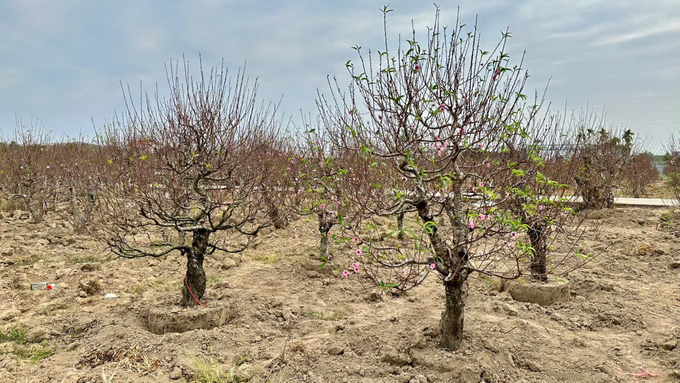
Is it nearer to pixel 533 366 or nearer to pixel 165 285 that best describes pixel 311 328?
pixel 533 366

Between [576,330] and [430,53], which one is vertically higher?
[430,53]

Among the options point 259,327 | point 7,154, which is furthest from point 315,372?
point 7,154

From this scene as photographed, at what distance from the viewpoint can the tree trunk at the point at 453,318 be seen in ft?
10.2

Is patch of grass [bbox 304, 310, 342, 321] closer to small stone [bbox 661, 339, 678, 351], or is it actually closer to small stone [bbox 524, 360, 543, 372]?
small stone [bbox 524, 360, 543, 372]

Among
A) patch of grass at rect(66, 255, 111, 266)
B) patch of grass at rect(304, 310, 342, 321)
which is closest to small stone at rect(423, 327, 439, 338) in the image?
patch of grass at rect(304, 310, 342, 321)

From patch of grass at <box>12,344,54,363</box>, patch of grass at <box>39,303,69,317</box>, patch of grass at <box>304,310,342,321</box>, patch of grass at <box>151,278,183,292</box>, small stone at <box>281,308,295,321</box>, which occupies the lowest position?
patch of grass at <box>12,344,54,363</box>

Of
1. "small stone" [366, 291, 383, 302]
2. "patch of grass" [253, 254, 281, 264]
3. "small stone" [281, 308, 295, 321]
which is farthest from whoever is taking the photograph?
"patch of grass" [253, 254, 281, 264]

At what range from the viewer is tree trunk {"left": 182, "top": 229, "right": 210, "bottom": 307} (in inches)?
163

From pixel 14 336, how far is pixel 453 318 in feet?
13.9

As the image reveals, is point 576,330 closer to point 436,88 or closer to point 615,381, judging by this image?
point 615,381

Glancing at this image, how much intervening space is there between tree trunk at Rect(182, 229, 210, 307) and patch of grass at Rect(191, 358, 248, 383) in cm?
104

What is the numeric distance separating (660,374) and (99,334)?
16.2 ft

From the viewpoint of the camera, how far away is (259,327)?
159 inches

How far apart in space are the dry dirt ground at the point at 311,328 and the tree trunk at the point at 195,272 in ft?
0.64
